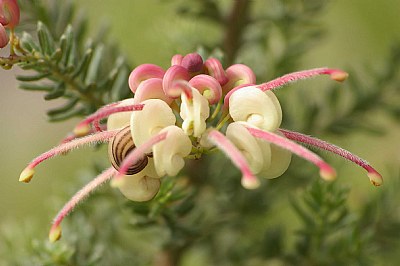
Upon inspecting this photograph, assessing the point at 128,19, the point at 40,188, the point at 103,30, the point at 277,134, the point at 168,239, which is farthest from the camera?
the point at 128,19

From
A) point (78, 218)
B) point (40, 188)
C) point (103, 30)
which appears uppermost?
point (103, 30)

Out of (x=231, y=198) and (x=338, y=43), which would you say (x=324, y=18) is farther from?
(x=231, y=198)

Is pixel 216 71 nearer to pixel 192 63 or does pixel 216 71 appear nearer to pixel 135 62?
pixel 192 63

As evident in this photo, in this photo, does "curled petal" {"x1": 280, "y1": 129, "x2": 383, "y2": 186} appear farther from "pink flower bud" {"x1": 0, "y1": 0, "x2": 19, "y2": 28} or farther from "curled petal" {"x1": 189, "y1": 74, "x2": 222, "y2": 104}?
"pink flower bud" {"x1": 0, "y1": 0, "x2": 19, "y2": 28}

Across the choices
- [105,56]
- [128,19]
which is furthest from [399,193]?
[128,19]

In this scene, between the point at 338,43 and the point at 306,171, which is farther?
the point at 338,43

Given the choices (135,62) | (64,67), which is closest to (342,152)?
(64,67)
